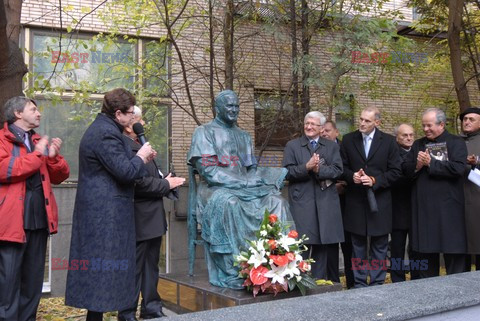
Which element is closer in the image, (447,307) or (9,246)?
(447,307)

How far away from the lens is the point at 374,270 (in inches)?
229

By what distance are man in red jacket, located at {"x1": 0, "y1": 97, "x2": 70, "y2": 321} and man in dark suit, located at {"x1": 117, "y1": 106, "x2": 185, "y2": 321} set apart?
0.77 m

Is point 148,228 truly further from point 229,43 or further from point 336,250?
point 229,43

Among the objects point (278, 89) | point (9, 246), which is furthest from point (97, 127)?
point (278, 89)

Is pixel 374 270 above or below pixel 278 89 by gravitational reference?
below

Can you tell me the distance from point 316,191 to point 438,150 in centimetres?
132

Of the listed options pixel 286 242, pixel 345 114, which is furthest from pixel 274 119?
pixel 286 242

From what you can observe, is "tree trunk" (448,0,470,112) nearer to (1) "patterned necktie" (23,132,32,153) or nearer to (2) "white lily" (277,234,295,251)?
(2) "white lily" (277,234,295,251)

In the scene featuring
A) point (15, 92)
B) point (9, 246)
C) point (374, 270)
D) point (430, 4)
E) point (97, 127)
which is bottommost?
point (374, 270)

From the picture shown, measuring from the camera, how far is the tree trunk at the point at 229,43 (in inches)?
334

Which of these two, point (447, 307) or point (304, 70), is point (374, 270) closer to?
point (447, 307)

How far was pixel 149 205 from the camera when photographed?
16.8 ft

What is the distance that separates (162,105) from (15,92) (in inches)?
166

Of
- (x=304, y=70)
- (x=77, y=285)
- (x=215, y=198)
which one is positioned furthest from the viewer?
(x=304, y=70)
